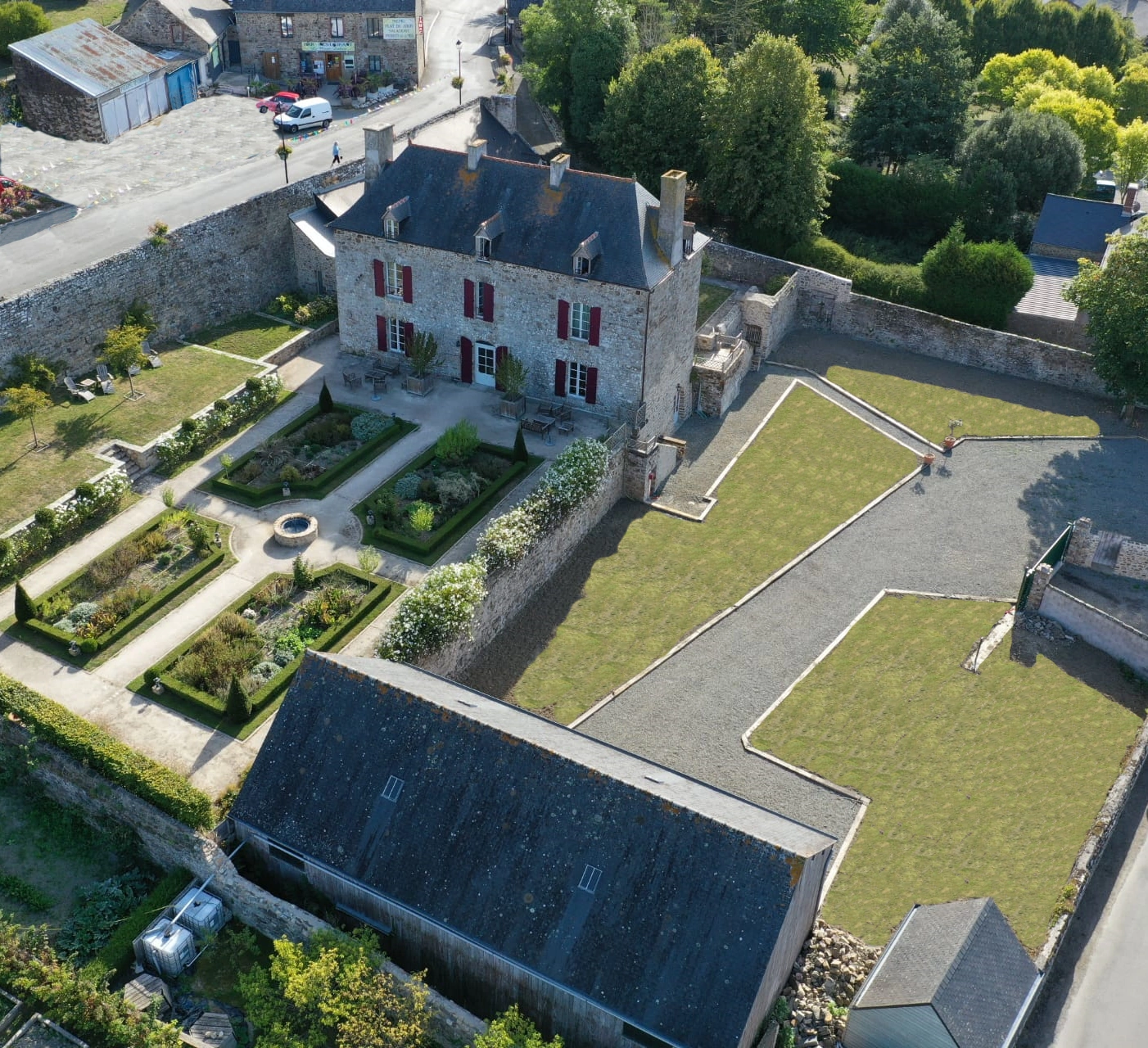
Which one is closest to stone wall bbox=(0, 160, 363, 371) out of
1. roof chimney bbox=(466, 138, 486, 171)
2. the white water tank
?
roof chimney bbox=(466, 138, 486, 171)

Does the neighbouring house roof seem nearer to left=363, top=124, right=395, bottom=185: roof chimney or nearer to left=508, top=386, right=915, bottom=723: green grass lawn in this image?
left=363, top=124, right=395, bottom=185: roof chimney

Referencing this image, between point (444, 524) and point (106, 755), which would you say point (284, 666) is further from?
point (444, 524)

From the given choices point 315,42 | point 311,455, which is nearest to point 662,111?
point 315,42

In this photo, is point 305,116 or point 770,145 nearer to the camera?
point 770,145

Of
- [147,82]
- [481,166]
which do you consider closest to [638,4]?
[147,82]

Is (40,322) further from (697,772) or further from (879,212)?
(879,212)

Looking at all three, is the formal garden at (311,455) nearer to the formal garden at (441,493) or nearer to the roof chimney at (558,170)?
the formal garden at (441,493)
